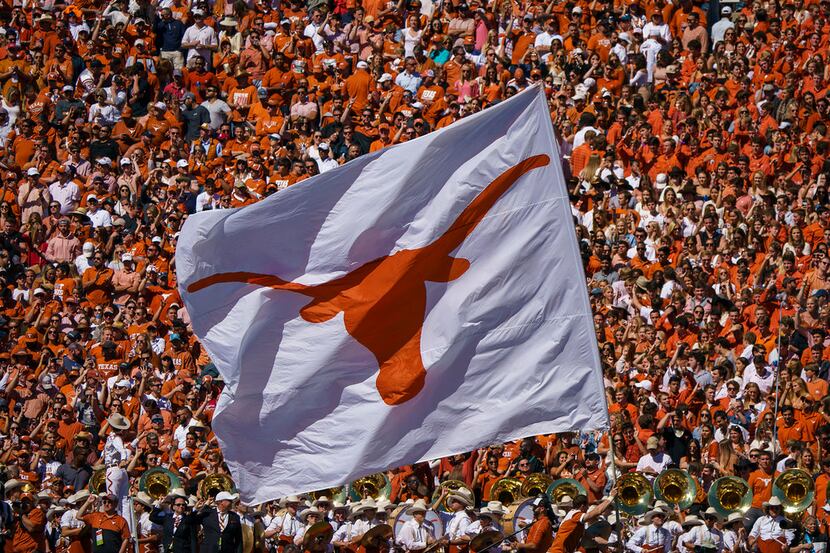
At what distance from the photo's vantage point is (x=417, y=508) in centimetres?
1948

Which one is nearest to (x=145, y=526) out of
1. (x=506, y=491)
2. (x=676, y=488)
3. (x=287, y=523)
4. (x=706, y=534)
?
Answer: (x=287, y=523)

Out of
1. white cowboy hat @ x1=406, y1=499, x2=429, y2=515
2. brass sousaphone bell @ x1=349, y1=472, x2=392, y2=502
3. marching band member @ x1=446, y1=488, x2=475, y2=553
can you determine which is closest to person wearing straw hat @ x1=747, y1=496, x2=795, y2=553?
marching band member @ x1=446, y1=488, x2=475, y2=553

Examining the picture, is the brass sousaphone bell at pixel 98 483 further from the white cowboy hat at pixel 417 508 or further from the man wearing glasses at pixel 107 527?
the white cowboy hat at pixel 417 508

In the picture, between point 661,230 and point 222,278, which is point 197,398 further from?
point 222,278

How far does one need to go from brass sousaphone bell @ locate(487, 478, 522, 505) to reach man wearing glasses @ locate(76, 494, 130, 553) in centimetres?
434

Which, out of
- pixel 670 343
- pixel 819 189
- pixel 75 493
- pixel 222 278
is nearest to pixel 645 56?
pixel 819 189

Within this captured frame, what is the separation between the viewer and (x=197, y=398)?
23109mm

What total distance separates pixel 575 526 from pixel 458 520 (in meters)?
1.82

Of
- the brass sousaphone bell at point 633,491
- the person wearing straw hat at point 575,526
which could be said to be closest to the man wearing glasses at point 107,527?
the person wearing straw hat at point 575,526

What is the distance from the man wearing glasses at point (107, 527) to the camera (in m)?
20.8

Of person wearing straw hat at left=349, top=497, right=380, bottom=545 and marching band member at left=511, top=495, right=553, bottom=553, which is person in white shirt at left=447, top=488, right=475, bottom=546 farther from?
marching band member at left=511, top=495, right=553, bottom=553

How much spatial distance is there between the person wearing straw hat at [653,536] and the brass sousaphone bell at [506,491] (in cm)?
156

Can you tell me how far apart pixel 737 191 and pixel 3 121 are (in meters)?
13.3

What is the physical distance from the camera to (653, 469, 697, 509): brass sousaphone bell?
19219 millimetres
